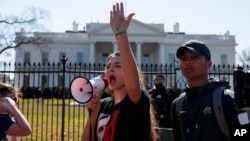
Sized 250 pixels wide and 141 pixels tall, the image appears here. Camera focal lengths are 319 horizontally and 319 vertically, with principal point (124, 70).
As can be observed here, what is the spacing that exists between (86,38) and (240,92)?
5696 cm

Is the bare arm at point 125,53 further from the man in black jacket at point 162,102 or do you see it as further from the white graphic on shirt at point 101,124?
the man in black jacket at point 162,102

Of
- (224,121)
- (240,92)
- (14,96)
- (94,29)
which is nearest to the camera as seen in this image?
(240,92)

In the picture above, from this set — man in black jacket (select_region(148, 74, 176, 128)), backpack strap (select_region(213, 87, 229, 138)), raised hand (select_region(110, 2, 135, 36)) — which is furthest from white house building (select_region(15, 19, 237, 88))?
raised hand (select_region(110, 2, 135, 36))

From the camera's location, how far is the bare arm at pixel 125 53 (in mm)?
2086

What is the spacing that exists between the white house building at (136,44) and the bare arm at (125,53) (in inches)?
2076

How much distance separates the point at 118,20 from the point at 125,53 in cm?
24

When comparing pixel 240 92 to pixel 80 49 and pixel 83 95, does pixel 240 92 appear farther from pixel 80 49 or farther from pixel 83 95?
pixel 80 49

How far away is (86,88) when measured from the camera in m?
2.46

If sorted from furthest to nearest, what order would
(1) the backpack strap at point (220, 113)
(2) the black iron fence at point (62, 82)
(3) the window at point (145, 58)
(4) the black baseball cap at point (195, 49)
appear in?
(3) the window at point (145, 58), (2) the black iron fence at point (62, 82), (4) the black baseball cap at point (195, 49), (1) the backpack strap at point (220, 113)

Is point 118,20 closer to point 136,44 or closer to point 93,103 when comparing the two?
point 93,103

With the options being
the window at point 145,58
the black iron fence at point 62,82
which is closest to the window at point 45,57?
the window at point 145,58

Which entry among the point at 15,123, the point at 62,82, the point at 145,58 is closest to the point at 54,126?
the point at 62,82

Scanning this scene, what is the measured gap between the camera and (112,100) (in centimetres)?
257

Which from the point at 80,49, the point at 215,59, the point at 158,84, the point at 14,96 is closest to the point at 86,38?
the point at 80,49
